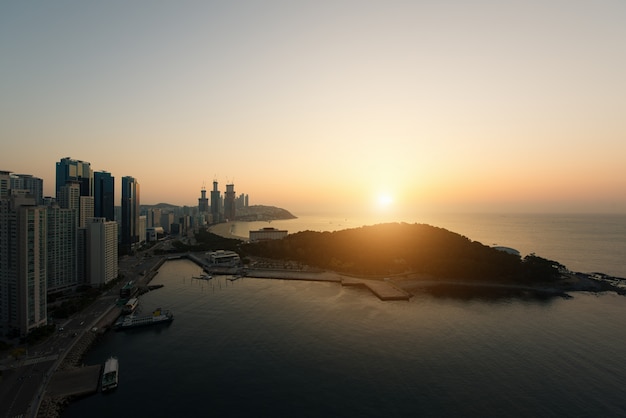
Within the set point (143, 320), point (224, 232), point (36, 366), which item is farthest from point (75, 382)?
point (224, 232)

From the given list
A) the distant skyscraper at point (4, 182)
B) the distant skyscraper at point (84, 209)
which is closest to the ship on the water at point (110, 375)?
the distant skyscraper at point (4, 182)

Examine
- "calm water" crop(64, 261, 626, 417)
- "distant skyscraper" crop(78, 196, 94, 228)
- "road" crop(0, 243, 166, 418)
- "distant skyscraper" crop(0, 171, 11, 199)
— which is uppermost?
"distant skyscraper" crop(0, 171, 11, 199)

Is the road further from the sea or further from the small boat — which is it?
the small boat

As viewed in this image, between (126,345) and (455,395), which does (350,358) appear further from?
(126,345)

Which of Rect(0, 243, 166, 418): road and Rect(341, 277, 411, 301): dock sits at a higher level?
Rect(341, 277, 411, 301): dock

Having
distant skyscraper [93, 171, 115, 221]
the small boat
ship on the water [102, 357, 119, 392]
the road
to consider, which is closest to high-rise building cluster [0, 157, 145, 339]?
distant skyscraper [93, 171, 115, 221]

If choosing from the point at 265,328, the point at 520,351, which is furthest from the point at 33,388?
the point at 520,351

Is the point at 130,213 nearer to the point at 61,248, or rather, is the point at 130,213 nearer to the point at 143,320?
the point at 61,248
